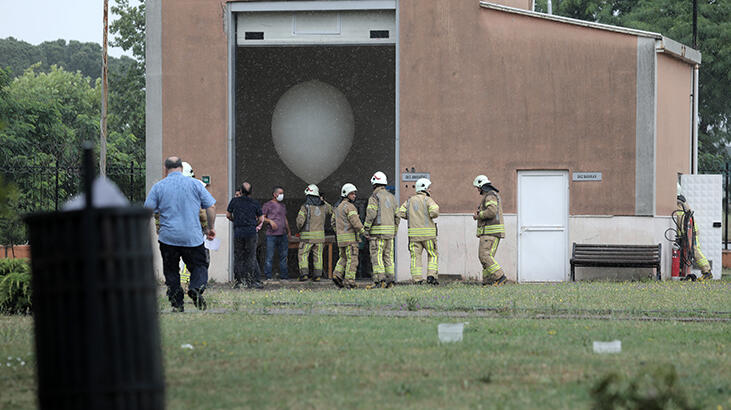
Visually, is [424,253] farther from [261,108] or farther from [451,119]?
[261,108]

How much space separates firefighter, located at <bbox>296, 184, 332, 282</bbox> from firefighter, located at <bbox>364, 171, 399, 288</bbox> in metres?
3.17

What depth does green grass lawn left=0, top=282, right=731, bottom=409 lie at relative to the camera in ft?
22.3

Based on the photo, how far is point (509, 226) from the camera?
867 inches

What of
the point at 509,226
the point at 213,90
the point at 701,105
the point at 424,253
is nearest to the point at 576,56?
the point at 509,226

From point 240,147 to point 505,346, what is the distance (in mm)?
19256

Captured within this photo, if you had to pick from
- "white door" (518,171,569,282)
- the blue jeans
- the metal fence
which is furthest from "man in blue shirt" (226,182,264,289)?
the metal fence

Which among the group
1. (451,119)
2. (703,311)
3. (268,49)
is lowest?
(703,311)

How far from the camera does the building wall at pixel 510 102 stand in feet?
71.8

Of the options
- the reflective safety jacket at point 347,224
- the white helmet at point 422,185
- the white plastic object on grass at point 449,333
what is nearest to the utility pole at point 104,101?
the reflective safety jacket at point 347,224

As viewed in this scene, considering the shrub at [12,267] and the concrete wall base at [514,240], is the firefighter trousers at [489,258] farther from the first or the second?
the shrub at [12,267]

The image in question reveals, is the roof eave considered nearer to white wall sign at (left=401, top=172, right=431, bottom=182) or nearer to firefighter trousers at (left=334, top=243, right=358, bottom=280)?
white wall sign at (left=401, top=172, right=431, bottom=182)

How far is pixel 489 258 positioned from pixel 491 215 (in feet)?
2.57

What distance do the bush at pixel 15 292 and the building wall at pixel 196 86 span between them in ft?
31.9

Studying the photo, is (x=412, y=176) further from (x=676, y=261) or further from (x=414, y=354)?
(x=414, y=354)
